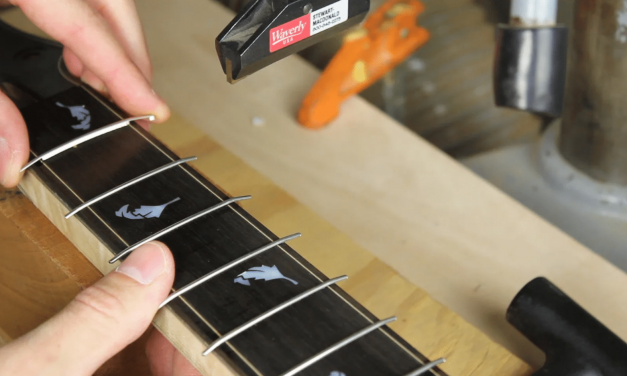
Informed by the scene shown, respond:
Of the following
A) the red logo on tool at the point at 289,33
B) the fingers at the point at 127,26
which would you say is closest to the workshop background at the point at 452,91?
the fingers at the point at 127,26

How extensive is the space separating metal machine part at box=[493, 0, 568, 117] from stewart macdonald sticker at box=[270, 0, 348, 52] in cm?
22

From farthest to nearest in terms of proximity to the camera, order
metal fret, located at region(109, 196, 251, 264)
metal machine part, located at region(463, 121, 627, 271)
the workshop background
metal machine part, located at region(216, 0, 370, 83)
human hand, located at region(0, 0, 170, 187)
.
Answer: the workshop background → metal machine part, located at region(463, 121, 627, 271) → human hand, located at region(0, 0, 170, 187) → metal fret, located at region(109, 196, 251, 264) → metal machine part, located at region(216, 0, 370, 83)

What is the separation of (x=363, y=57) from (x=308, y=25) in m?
0.38

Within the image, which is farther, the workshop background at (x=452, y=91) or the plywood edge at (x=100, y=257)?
the workshop background at (x=452, y=91)

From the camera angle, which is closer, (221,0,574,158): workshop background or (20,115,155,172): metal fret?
(20,115,155,172): metal fret

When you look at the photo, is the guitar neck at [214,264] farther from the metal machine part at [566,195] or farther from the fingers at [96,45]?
the metal machine part at [566,195]

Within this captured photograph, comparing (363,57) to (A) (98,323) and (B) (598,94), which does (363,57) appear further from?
(A) (98,323)

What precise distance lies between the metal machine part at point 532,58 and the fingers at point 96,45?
331mm

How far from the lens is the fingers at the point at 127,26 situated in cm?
68

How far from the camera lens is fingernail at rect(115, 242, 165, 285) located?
446mm

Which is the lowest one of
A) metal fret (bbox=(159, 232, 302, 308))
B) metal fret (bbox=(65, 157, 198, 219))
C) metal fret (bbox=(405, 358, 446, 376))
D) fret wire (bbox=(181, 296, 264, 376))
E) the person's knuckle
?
metal fret (bbox=(405, 358, 446, 376))

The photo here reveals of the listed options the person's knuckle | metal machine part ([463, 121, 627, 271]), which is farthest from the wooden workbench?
the person's knuckle

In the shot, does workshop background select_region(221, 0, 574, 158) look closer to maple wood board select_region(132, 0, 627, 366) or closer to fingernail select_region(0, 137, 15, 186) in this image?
maple wood board select_region(132, 0, 627, 366)

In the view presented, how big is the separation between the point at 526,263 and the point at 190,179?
33cm
